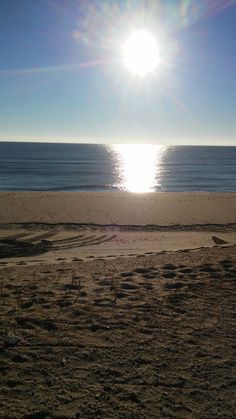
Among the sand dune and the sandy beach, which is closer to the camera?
the sandy beach

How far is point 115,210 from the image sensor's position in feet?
79.5

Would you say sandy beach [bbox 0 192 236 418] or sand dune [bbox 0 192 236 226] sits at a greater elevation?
sand dune [bbox 0 192 236 226]

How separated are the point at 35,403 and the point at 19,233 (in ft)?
47.5

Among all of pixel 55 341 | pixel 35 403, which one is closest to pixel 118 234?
pixel 55 341

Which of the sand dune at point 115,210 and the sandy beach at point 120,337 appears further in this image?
the sand dune at point 115,210

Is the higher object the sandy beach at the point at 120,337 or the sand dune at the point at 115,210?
the sand dune at the point at 115,210

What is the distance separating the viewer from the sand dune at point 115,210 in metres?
21.6

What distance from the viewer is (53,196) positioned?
100 feet

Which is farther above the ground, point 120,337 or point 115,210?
point 115,210

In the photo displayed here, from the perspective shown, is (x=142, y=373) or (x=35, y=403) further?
(x=142, y=373)

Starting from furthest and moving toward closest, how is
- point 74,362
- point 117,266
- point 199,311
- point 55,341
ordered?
point 117,266, point 199,311, point 55,341, point 74,362

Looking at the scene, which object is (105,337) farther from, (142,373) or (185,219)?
(185,219)

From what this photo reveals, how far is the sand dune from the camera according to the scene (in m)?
21.6

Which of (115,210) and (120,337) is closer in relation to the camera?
→ (120,337)
